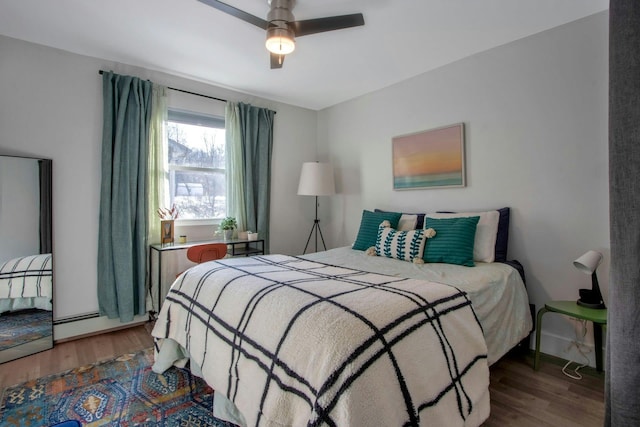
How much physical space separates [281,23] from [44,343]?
3066mm

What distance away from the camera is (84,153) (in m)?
2.71

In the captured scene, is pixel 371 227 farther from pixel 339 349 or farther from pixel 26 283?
pixel 26 283

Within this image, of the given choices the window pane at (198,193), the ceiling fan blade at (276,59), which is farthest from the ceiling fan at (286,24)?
the window pane at (198,193)

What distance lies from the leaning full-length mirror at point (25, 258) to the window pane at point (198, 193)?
41.0 inches

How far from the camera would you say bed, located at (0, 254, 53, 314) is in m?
2.37

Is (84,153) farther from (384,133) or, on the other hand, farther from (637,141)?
(637,141)

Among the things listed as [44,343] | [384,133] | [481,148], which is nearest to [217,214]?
[44,343]

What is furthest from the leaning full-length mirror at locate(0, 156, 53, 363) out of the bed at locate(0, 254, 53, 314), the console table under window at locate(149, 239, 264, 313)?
the console table under window at locate(149, 239, 264, 313)

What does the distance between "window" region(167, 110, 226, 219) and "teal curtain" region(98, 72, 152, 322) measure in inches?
15.0

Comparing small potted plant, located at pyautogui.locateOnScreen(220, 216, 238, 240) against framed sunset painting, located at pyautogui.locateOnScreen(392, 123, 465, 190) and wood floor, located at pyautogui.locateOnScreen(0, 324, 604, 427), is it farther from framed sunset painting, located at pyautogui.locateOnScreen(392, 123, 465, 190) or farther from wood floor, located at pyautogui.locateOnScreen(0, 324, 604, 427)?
framed sunset painting, located at pyautogui.locateOnScreen(392, 123, 465, 190)

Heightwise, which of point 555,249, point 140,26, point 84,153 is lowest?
point 555,249

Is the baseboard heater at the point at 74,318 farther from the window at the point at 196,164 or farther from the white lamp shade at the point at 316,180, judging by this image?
the white lamp shade at the point at 316,180

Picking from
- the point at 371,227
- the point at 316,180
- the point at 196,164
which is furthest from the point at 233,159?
the point at 371,227

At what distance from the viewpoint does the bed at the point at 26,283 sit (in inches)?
93.4
